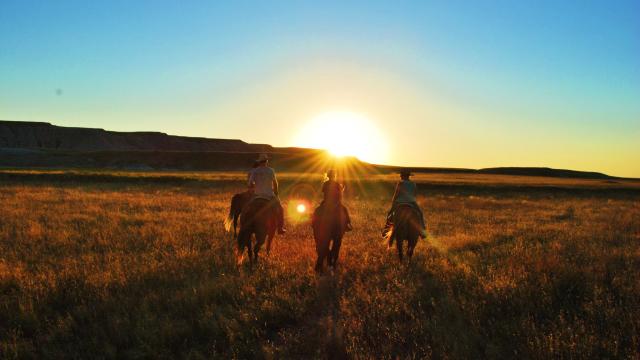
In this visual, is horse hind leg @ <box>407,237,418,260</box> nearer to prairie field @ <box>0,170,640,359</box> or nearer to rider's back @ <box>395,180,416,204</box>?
prairie field @ <box>0,170,640,359</box>

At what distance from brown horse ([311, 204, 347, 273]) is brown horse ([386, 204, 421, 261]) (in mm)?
1844

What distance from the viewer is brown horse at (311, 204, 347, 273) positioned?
916 cm

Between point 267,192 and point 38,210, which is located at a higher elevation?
point 267,192

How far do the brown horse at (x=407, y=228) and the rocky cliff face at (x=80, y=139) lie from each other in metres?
152

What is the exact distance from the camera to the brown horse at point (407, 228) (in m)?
10.4

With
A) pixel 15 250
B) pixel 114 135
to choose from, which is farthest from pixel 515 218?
pixel 114 135

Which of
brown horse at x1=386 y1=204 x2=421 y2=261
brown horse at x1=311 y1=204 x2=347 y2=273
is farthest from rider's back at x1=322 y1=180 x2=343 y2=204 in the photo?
brown horse at x1=386 y1=204 x2=421 y2=261

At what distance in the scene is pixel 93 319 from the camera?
6254mm

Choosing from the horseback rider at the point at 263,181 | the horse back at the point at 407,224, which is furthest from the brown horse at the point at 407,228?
the horseback rider at the point at 263,181

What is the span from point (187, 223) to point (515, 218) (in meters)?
14.9

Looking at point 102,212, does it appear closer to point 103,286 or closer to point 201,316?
point 103,286

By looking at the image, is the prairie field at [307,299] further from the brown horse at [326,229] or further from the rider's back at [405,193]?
the rider's back at [405,193]

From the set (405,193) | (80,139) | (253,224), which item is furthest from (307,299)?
(80,139)

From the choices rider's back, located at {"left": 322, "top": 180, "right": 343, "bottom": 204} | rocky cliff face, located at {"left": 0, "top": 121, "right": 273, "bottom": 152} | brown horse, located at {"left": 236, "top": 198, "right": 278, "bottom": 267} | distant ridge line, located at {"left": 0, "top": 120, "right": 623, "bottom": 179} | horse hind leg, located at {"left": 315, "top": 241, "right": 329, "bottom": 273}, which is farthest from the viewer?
rocky cliff face, located at {"left": 0, "top": 121, "right": 273, "bottom": 152}
